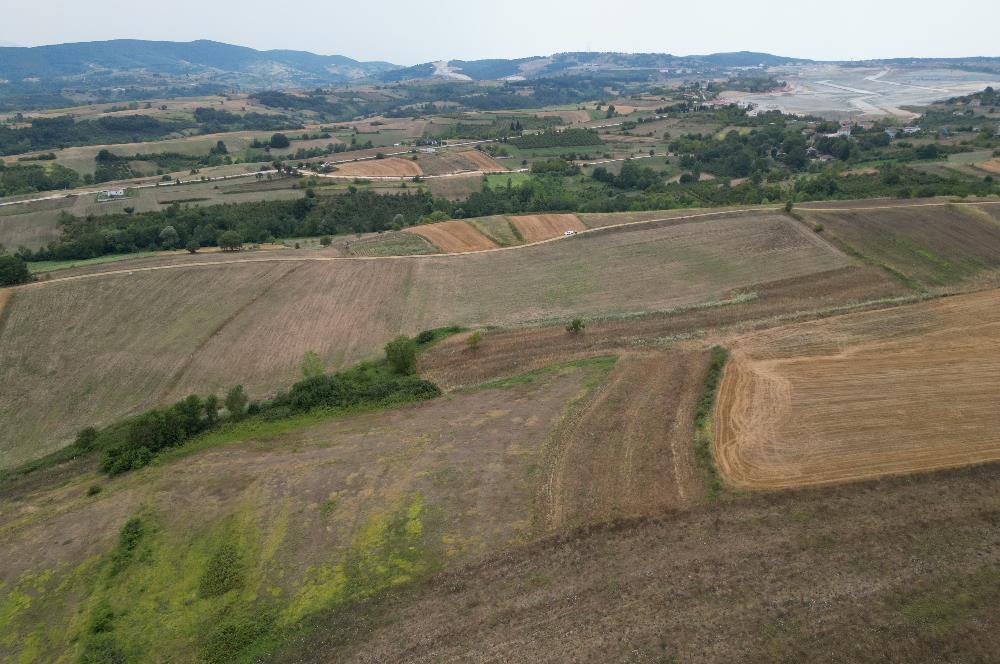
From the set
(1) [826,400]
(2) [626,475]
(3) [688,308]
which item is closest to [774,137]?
(3) [688,308]

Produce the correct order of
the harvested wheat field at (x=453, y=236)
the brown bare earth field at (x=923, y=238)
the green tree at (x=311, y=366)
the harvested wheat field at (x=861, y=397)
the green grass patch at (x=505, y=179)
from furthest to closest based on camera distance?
1. the green grass patch at (x=505, y=179)
2. the harvested wheat field at (x=453, y=236)
3. the brown bare earth field at (x=923, y=238)
4. the green tree at (x=311, y=366)
5. the harvested wheat field at (x=861, y=397)

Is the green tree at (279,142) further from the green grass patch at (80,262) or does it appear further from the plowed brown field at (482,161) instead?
the green grass patch at (80,262)

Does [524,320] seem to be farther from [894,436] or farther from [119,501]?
[119,501]

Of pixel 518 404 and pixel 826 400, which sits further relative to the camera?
pixel 518 404

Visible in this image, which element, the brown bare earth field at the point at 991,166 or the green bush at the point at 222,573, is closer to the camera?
the green bush at the point at 222,573

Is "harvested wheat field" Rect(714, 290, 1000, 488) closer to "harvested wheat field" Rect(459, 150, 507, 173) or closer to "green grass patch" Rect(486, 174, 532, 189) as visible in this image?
"green grass patch" Rect(486, 174, 532, 189)

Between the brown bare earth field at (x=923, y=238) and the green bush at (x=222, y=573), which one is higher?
the brown bare earth field at (x=923, y=238)

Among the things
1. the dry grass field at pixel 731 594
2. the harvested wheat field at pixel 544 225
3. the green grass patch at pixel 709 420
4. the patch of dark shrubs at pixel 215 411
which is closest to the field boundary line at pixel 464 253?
the harvested wheat field at pixel 544 225
